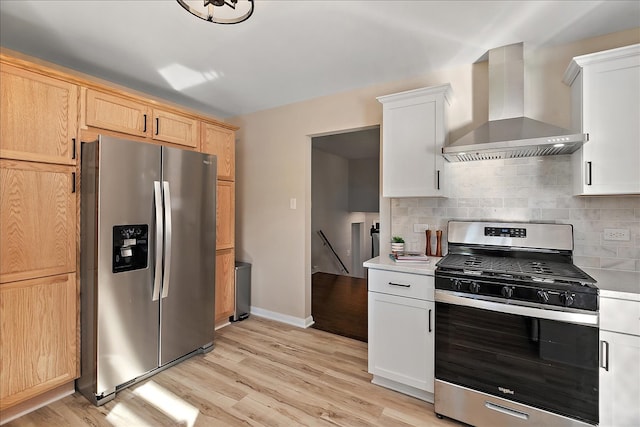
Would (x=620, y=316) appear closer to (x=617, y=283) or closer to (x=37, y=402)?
(x=617, y=283)

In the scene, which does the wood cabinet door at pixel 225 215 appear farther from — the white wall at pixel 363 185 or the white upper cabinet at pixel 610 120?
the white wall at pixel 363 185

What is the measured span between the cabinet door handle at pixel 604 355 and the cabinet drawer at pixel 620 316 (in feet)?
0.27

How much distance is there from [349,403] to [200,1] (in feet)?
9.09

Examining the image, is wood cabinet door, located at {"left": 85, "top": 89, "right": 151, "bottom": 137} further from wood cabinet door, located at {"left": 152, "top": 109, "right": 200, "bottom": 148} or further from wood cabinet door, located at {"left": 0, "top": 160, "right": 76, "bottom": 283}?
wood cabinet door, located at {"left": 0, "top": 160, "right": 76, "bottom": 283}

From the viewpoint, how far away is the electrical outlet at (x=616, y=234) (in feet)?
6.44

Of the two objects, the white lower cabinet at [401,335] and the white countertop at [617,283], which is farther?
the white lower cabinet at [401,335]

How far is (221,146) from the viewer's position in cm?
320

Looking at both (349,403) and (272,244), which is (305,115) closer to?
(272,244)

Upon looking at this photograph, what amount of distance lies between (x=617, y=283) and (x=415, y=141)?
1.53 m

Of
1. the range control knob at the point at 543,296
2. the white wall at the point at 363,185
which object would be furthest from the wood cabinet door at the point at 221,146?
the white wall at the point at 363,185

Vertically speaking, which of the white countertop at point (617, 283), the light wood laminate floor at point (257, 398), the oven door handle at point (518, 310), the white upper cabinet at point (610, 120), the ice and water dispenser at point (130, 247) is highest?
the white upper cabinet at point (610, 120)

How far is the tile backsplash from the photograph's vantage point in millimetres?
1982

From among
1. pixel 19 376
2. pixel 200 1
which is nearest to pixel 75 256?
pixel 19 376

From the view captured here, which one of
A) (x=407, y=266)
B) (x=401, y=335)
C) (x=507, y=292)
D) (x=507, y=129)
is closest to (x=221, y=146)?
(x=407, y=266)
